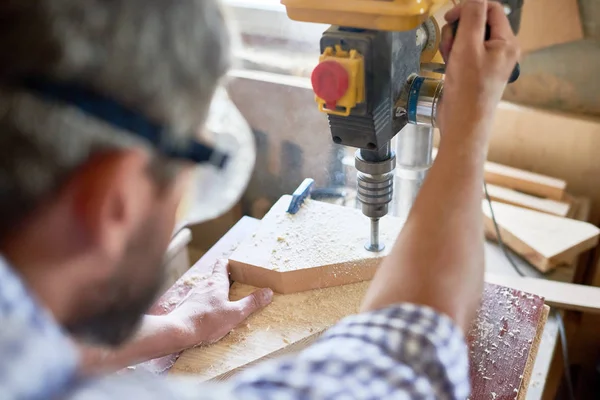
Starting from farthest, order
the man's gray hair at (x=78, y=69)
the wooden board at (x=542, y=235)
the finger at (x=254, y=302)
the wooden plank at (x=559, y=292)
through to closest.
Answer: the wooden board at (x=542, y=235) < the wooden plank at (x=559, y=292) < the finger at (x=254, y=302) < the man's gray hair at (x=78, y=69)

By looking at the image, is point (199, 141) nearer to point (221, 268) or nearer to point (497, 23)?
point (497, 23)

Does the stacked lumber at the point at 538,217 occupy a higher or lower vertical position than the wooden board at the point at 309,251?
lower

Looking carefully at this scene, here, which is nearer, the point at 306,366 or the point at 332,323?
the point at 306,366

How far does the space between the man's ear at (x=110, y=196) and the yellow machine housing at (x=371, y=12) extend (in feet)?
1.14

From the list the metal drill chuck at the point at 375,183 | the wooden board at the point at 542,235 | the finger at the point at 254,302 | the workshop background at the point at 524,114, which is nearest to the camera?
the metal drill chuck at the point at 375,183

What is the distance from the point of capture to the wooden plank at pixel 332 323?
0.86 meters

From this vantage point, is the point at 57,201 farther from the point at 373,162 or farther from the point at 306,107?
the point at 306,107

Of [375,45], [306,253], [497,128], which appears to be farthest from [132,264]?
[497,128]

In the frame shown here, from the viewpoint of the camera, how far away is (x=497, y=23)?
28.1 inches

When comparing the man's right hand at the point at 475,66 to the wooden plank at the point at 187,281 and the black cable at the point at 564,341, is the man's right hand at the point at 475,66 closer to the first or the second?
the wooden plank at the point at 187,281

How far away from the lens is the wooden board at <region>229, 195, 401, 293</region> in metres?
Result: 1.00

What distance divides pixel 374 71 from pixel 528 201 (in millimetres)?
860

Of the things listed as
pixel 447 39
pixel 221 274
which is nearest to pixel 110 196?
pixel 447 39

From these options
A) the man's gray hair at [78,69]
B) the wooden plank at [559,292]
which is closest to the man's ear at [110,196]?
the man's gray hair at [78,69]
